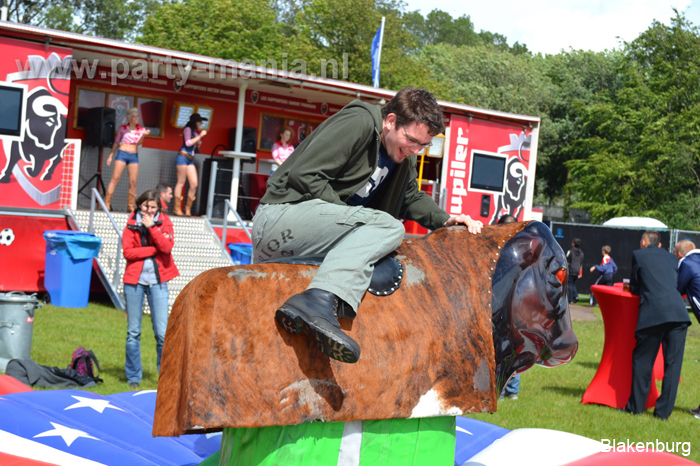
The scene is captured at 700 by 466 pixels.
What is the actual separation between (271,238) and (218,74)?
39.5 feet

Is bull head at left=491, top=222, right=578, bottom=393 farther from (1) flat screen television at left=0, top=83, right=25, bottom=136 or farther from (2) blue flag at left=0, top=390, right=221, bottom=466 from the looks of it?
(1) flat screen television at left=0, top=83, right=25, bottom=136

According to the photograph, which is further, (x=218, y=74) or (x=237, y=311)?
(x=218, y=74)

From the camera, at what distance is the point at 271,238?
286cm

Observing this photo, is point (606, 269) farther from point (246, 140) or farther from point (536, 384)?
point (536, 384)

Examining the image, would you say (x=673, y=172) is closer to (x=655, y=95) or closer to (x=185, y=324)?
(x=655, y=95)

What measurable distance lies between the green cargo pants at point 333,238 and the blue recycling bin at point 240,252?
10.1 metres

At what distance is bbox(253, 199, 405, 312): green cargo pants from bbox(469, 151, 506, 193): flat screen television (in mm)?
13962

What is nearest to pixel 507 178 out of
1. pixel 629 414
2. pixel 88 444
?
pixel 629 414

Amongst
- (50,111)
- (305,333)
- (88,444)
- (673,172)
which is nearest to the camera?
(305,333)

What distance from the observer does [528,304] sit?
298 centimetres

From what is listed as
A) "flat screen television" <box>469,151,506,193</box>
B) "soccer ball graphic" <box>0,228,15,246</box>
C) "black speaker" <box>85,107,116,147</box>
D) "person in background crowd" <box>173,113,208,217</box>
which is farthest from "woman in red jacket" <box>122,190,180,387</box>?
"flat screen television" <box>469,151,506,193</box>

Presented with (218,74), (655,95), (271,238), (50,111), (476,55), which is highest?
(476,55)

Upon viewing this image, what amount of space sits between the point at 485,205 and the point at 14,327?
11.3 m

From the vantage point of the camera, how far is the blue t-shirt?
3070mm
